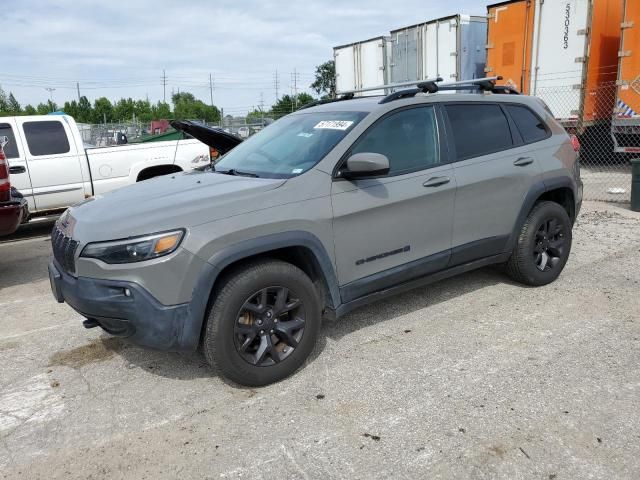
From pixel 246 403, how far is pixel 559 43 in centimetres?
1190

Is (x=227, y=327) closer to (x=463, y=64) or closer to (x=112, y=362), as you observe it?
(x=112, y=362)

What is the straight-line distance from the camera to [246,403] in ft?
10.4

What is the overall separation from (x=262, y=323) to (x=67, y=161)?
6059mm

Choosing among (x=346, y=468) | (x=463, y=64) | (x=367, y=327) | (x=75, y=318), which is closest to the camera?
(x=346, y=468)

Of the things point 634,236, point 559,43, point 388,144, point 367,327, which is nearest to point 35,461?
point 367,327

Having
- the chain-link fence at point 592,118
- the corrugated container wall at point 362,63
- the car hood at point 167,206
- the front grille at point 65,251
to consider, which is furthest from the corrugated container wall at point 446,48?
the front grille at point 65,251

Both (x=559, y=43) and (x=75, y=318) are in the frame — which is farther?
(x=559, y=43)

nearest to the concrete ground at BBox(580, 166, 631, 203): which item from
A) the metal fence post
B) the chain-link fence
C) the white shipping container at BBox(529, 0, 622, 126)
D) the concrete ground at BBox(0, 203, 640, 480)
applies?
the chain-link fence

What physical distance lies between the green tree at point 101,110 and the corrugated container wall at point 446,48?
79.5 m

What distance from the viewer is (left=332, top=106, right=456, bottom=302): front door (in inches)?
139

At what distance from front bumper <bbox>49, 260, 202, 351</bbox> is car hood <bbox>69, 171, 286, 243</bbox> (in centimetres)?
29

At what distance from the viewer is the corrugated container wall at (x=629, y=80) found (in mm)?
10719

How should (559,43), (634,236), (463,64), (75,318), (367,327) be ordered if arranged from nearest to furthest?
(367,327) → (75,318) → (634,236) → (559,43) → (463,64)

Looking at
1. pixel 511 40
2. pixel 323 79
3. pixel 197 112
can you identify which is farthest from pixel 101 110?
pixel 511 40
